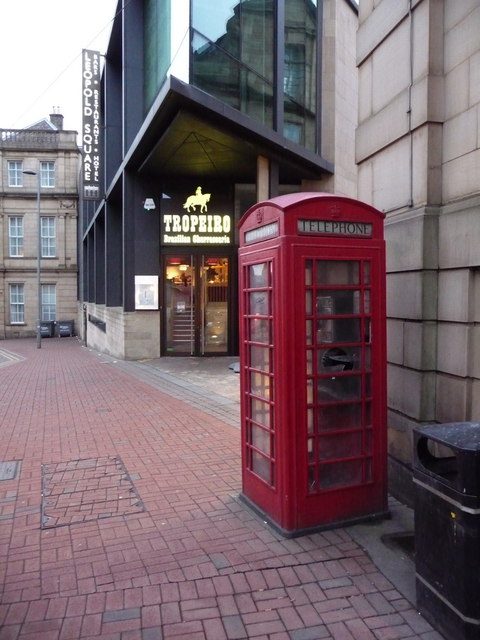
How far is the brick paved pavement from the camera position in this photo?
3.00m

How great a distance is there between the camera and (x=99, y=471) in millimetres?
5641

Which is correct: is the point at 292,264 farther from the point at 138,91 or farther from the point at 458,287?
the point at 138,91

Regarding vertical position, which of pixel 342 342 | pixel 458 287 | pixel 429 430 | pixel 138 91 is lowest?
pixel 429 430

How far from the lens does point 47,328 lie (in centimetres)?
3834

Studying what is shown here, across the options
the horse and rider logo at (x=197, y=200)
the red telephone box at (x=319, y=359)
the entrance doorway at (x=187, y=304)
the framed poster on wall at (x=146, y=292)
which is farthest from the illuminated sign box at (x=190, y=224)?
the red telephone box at (x=319, y=359)

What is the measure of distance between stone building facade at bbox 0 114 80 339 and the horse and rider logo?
85.9ft

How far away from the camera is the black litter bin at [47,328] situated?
3819 centimetres

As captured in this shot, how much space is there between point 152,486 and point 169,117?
388 inches

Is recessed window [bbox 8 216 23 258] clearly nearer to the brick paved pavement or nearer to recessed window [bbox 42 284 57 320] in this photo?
recessed window [bbox 42 284 57 320]

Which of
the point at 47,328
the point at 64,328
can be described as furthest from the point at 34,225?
the point at 64,328

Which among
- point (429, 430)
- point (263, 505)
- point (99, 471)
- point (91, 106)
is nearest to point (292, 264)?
point (429, 430)

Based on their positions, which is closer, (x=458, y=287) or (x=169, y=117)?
(x=458, y=287)

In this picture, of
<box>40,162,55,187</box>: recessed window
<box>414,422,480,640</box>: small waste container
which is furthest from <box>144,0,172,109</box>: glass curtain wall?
<box>40,162,55,187</box>: recessed window

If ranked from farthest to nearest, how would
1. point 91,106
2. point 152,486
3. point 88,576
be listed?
point 91,106 → point 152,486 → point 88,576
